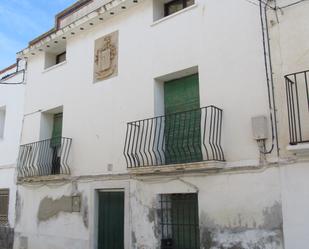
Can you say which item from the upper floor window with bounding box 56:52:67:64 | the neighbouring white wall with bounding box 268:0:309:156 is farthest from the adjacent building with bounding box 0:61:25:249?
the neighbouring white wall with bounding box 268:0:309:156

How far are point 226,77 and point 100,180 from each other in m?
3.67

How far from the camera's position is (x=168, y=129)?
26.1 feet

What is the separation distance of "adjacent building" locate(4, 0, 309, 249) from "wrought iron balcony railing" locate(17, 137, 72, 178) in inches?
1.4

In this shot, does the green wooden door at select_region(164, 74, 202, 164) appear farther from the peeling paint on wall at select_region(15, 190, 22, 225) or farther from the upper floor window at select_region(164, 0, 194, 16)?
the peeling paint on wall at select_region(15, 190, 22, 225)

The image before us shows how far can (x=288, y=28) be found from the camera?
6.34 metres

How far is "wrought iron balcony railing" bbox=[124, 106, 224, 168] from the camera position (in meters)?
7.02

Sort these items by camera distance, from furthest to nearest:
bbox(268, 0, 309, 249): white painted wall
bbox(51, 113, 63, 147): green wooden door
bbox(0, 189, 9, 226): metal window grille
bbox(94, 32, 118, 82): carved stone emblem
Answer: bbox(0, 189, 9, 226): metal window grille
bbox(51, 113, 63, 147): green wooden door
bbox(94, 32, 118, 82): carved stone emblem
bbox(268, 0, 309, 249): white painted wall

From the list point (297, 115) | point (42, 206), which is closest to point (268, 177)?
point (297, 115)

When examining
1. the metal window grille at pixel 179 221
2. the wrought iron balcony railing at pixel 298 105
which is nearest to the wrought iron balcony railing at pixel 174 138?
the metal window grille at pixel 179 221

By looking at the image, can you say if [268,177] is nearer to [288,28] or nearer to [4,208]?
[288,28]

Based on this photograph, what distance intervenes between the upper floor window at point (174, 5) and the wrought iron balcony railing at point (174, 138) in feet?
7.73

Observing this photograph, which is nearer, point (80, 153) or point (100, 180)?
point (100, 180)

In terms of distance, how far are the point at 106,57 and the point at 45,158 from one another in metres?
3.10

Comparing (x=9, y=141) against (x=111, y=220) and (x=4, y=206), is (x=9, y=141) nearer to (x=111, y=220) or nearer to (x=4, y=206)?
(x=4, y=206)
